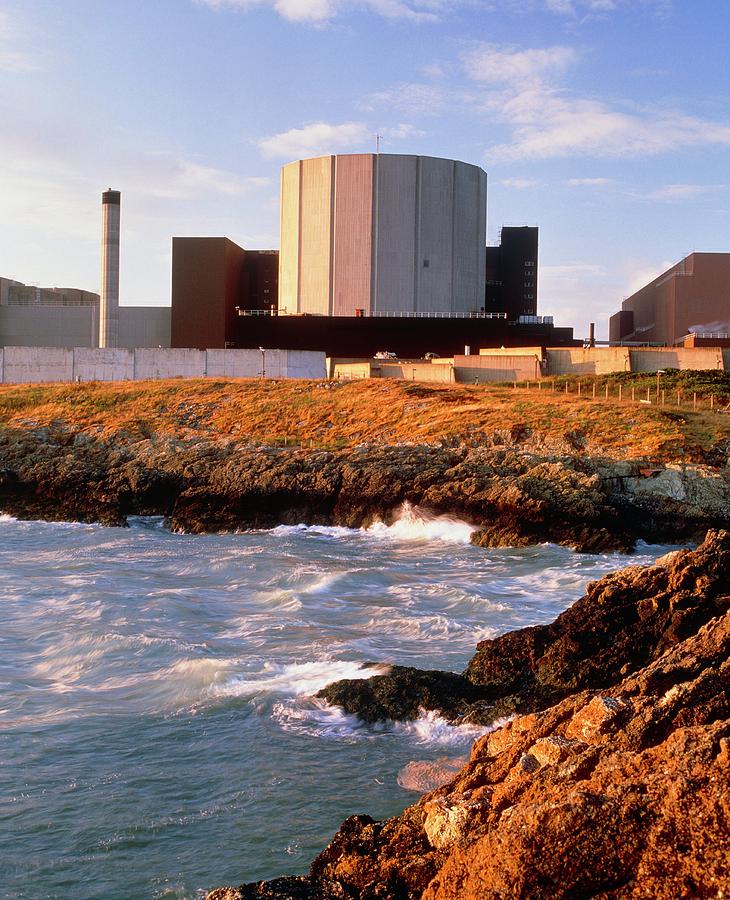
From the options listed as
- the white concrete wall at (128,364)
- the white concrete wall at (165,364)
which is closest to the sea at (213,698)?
the white concrete wall at (165,364)

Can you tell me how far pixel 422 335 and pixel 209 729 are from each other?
58.0 meters

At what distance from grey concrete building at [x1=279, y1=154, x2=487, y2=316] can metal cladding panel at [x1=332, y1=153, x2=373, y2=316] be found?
0.08 m

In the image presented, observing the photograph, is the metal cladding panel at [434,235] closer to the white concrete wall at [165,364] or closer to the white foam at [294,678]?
the white concrete wall at [165,364]

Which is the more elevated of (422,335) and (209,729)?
(422,335)

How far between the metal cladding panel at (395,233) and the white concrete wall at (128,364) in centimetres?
1814

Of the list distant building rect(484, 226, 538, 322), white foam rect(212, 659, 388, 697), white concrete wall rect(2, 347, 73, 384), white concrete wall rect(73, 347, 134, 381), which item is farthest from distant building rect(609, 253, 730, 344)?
white foam rect(212, 659, 388, 697)

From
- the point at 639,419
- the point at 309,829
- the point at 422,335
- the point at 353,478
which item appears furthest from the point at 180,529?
the point at 422,335

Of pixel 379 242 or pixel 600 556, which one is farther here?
pixel 379 242

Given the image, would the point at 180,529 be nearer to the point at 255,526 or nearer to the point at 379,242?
the point at 255,526

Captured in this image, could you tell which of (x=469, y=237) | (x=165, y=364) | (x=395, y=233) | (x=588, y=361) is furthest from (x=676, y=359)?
(x=165, y=364)

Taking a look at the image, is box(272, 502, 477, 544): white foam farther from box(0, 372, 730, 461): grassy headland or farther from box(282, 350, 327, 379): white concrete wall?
box(282, 350, 327, 379): white concrete wall

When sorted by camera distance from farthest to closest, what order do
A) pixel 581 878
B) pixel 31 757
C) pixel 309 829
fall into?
1. pixel 31 757
2. pixel 309 829
3. pixel 581 878

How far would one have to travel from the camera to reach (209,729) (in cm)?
1120

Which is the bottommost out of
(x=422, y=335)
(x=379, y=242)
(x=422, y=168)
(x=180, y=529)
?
(x=180, y=529)
